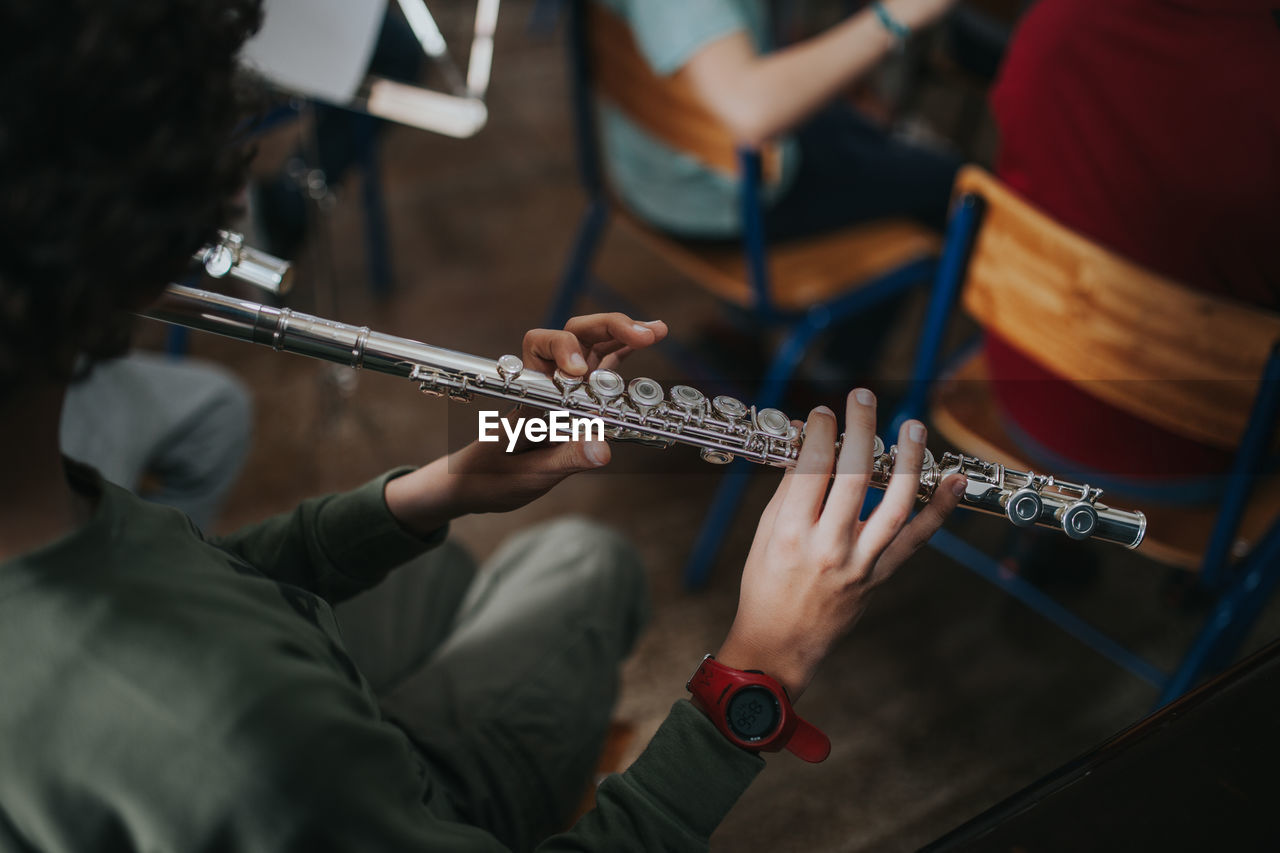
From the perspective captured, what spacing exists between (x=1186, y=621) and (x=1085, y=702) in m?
0.22

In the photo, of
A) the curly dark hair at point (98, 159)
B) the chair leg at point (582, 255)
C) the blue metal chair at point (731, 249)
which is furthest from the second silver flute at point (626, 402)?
the chair leg at point (582, 255)

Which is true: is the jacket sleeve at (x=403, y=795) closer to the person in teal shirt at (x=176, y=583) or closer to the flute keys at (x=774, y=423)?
the person in teal shirt at (x=176, y=583)

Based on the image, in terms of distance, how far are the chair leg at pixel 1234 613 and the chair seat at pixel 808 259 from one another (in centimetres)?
56

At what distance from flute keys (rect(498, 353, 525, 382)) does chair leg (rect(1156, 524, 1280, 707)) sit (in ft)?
2.27

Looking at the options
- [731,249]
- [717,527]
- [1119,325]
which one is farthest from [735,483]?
[1119,325]

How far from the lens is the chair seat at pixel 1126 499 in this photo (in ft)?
3.03

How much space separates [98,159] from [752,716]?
0.43 meters

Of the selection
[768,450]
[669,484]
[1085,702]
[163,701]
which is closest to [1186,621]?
[1085,702]

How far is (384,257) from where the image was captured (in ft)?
5.96

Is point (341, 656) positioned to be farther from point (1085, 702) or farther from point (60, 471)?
point (1085, 702)

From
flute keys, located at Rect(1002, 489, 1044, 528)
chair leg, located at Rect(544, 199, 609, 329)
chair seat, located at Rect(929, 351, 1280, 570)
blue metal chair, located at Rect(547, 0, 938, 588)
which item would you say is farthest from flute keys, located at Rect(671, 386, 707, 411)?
chair leg, located at Rect(544, 199, 609, 329)

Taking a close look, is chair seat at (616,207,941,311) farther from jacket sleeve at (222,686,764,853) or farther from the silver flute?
jacket sleeve at (222,686,764,853)

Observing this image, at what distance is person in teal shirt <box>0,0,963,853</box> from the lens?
38 centimetres

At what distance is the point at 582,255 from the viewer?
4.72 feet
